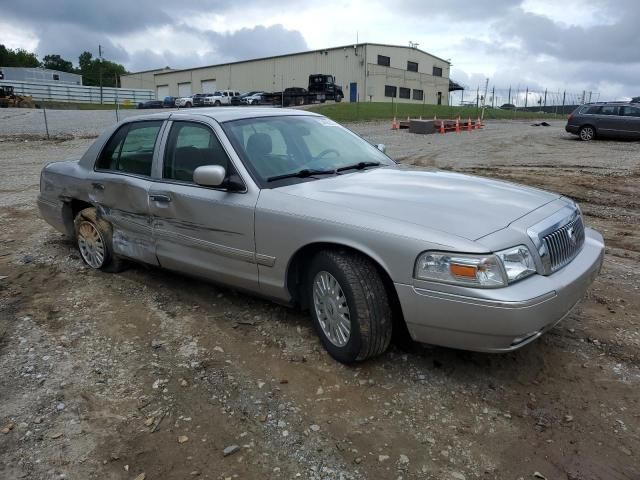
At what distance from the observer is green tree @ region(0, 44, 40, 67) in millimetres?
87312

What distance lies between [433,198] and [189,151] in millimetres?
1988

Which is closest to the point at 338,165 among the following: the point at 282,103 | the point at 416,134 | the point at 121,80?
the point at 416,134

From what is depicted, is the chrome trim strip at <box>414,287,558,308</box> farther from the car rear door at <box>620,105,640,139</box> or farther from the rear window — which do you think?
the rear window

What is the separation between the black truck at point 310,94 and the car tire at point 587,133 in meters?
25.1

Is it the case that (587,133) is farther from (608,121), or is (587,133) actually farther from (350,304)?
(350,304)

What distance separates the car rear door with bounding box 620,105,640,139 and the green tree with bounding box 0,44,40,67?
93225mm

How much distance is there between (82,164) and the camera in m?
5.31

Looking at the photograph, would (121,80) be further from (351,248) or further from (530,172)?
(351,248)

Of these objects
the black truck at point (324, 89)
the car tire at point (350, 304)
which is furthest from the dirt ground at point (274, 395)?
the black truck at point (324, 89)

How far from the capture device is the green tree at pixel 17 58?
87312mm

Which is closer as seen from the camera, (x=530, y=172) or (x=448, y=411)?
(x=448, y=411)

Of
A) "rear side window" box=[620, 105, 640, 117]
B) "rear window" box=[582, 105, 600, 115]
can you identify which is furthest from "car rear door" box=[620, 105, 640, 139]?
"rear window" box=[582, 105, 600, 115]

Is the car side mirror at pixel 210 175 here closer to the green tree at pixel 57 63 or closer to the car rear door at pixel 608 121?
the car rear door at pixel 608 121

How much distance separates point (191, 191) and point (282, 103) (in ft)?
128
